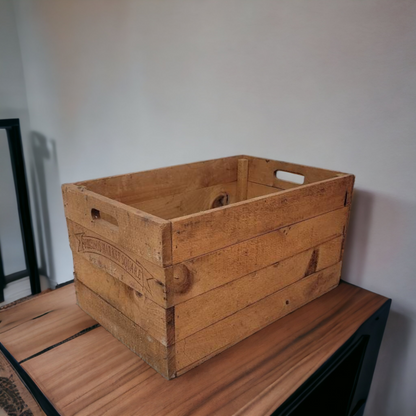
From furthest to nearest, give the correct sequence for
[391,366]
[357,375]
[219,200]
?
[219,200] < [391,366] < [357,375]

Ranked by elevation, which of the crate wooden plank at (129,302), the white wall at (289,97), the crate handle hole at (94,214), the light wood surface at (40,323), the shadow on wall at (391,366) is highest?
the white wall at (289,97)

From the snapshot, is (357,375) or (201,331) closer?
(201,331)

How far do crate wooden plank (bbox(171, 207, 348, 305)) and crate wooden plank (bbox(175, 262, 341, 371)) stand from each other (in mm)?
80

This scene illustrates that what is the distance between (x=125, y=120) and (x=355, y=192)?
100 cm

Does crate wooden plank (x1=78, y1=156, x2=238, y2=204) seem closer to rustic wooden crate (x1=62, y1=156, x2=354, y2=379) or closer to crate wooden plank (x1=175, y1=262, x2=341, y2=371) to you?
rustic wooden crate (x1=62, y1=156, x2=354, y2=379)

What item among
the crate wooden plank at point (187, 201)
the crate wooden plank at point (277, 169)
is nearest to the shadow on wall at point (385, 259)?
the crate wooden plank at point (277, 169)

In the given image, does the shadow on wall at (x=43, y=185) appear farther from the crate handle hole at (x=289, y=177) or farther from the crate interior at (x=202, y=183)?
the crate handle hole at (x=289, y=177)

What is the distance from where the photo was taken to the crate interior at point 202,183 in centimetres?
84

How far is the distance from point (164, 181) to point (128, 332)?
0.37m

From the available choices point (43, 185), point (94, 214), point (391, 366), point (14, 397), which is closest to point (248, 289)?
point (94, 214)

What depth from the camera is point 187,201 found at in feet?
3.25

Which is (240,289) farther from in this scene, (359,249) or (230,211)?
(359,249)

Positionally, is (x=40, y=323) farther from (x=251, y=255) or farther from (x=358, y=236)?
(x=358, y=236)

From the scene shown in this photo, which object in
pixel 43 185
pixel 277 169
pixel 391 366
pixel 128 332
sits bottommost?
pixel 391 366
